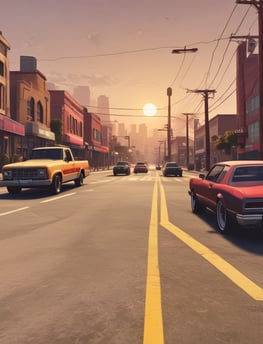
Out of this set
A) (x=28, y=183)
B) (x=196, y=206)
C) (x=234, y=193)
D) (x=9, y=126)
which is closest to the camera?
(x=234, y=193)

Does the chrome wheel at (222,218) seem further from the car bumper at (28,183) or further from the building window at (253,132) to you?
the building window at (253,132)

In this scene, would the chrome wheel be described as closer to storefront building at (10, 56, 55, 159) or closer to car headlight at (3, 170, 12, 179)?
car headlight at (3, 170, 12, 179)

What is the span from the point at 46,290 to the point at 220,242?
3665mm

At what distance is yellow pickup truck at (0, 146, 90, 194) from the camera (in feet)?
50.5

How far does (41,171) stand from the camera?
15359mm

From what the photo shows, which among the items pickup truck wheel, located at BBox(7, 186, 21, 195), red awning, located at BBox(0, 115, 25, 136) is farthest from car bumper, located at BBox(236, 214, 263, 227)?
red awning, located at BBox(0, 115, 25, 136)

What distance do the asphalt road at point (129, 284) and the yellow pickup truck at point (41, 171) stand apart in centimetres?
697

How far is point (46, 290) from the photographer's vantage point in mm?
4188

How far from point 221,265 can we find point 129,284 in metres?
1.55

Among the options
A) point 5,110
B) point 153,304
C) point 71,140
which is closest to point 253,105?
point 71,140

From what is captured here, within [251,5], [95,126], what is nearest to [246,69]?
[251,5]

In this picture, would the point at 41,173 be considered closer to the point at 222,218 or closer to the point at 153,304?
the point at 222,218

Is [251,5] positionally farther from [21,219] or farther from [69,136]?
[69,136]

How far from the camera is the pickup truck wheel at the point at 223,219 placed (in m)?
7.38
